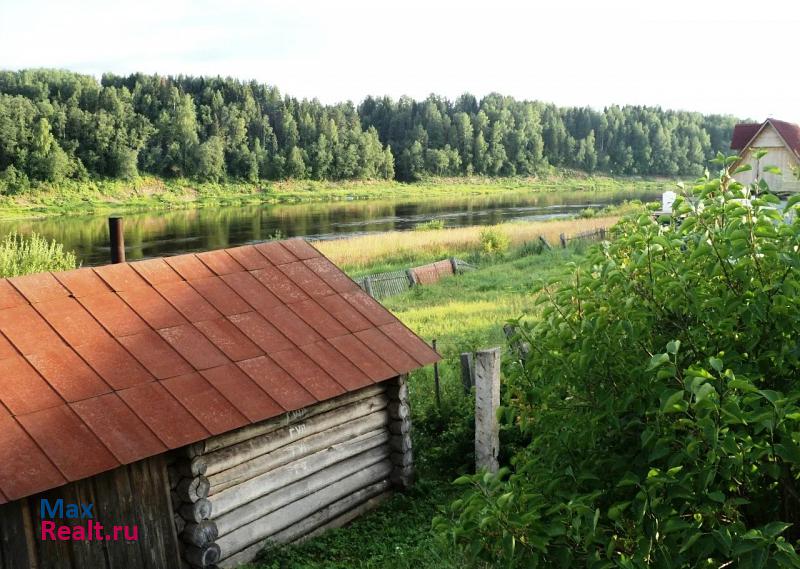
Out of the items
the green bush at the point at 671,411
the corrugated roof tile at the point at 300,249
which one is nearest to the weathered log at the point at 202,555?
the green bush at the point at 671,411

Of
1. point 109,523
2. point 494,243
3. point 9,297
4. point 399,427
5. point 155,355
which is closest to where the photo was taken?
point 109,523

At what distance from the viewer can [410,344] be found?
931 centimetres

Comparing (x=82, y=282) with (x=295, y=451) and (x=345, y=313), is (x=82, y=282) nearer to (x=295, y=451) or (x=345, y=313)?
(x=295, y=451)

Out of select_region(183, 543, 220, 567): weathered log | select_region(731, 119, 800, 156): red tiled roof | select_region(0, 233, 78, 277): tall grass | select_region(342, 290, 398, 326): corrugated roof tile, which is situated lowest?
select_region(183, 543, 220, 567): weathered log

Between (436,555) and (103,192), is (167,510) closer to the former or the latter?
(436,555)

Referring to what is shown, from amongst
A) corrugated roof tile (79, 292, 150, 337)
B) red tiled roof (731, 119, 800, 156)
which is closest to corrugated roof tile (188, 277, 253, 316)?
corrugated roof tile (79, 292, 150, 337)

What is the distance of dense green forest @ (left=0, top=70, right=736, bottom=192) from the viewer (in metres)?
94.2

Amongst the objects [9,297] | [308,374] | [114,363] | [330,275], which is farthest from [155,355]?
[330,275]

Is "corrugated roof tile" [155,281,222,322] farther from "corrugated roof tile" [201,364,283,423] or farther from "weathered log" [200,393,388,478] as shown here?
"weathered log" [200,393,388,478]

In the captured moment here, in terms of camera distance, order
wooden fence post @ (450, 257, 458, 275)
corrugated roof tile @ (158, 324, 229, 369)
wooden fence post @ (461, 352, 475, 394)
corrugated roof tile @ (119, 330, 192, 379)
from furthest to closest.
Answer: wooden fence post @ (450, 257, 458, 275) < wooden fence post @ (461, 352, 475, 394) < corrugated roof tile @ (158, 324, 229, 369) < corrugated roof tile @ (119, 330, 192, 379)

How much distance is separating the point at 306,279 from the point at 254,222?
2134 inches

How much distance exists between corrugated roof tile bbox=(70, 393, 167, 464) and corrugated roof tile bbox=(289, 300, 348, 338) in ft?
8.63

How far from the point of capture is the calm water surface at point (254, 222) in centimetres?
4681
